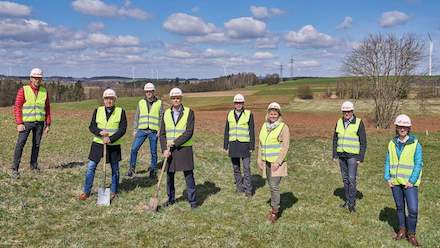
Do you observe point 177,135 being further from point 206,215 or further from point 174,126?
point 206,215

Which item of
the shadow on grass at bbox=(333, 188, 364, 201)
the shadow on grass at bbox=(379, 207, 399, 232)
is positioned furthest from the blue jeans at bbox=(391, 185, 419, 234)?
the shadow on grass at bbox=(333, 188, 364, 201)

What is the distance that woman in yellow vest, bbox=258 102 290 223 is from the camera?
315 inches

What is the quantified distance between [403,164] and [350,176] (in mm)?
1907

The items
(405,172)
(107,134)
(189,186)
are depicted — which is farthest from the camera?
(107,134)

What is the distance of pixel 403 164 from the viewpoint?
722cm

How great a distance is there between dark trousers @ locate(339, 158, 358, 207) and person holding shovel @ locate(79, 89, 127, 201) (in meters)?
4.91

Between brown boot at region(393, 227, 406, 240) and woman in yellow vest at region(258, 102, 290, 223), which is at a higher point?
woman in yellow vest at region(258, 102, 290, 223)

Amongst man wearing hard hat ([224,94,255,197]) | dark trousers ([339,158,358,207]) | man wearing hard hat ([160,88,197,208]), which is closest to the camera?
man wearing hard hat ([160,88,197,208])

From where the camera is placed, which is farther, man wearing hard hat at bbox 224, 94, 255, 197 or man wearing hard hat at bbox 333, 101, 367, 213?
man wearing hard hat at bbox 224, 94, 255, 197

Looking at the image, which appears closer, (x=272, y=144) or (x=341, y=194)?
(x=272, y=144)

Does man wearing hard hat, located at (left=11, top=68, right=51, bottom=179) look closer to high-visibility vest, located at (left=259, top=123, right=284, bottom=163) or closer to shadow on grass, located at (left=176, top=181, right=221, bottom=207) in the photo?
shadow on grass, located at (left=176, top=181, right=221, bottom=207)

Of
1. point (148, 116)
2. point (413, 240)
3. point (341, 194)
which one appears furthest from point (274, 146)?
point (148, 116)

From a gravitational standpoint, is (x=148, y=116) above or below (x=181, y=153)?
above

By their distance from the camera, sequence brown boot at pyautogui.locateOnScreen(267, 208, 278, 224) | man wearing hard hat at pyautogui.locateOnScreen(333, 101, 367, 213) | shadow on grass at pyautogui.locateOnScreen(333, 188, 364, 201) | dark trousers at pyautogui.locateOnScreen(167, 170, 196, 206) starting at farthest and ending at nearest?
shadow on grass at pyautogui.locateOnScreen(333, 188, 364, 201), man wearing hard hat at pyautogui.locateOnScreen(333, 101, 367, 213), dark trousers at pyautogui.locateOnScreen(167, 170, 196, 206), brown boot at pyautogui.locateOnScreen(267, 208, 278, 224)
